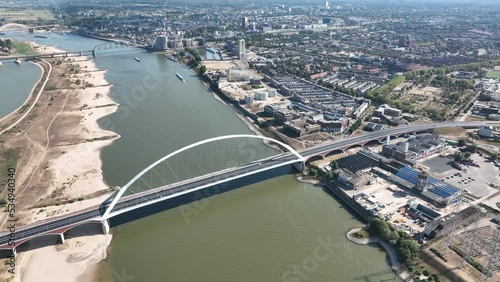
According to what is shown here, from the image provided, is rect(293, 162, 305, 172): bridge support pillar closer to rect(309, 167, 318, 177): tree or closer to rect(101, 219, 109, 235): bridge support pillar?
rect(309, 167, 318, 177): tree

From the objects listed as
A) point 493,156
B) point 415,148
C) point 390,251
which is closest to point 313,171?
point 390,251

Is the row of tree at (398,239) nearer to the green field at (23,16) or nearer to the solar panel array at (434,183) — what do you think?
the solar panel array at (434,183)

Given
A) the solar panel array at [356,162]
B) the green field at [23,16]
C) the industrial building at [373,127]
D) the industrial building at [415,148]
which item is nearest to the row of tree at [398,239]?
the solar panel array at [356,162]

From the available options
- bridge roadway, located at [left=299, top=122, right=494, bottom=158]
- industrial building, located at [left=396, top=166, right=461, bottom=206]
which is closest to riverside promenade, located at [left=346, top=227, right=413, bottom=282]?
industrial building, located at [left=396, top=166, right=461, bottom=206]

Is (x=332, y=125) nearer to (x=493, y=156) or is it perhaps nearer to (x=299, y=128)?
(x=299, y=128)

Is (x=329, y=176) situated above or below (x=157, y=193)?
below

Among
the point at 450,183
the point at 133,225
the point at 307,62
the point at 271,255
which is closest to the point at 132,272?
the point at 133,225
